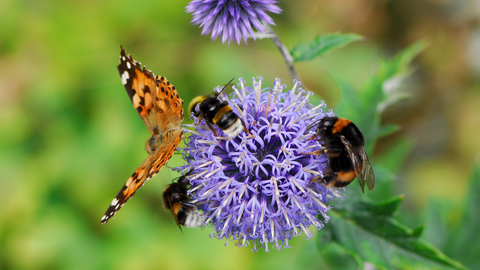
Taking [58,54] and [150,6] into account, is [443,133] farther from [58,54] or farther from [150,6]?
[58,54]

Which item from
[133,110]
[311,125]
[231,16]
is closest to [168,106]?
[231,16]

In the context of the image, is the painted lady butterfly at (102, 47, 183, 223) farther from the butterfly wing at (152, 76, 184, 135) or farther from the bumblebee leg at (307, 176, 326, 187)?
the bumblebee leg at (307, 176, 326, 187)

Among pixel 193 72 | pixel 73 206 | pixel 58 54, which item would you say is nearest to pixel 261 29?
pixel 193 72

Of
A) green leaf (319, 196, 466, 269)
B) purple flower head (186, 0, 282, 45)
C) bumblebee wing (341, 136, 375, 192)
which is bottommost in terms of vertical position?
green leaf (319, 196, 466, 269)

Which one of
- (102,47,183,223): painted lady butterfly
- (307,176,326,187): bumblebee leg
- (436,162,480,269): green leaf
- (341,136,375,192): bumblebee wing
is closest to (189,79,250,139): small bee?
(102,47,183,223): painted lady butterfly

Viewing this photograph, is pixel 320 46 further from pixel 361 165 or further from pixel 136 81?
pixel 136 81
